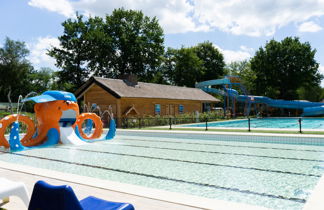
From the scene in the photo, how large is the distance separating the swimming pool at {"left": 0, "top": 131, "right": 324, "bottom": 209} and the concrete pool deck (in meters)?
0.87

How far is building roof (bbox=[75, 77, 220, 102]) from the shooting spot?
24.0 meters

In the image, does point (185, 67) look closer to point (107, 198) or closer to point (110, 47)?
point (110, 47)

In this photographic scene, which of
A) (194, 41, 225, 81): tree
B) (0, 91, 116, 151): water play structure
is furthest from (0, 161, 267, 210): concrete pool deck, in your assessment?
(194, 41, 225, 81): tree

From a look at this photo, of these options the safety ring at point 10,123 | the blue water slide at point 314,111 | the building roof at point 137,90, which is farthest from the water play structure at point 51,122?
the blue water slide at point 314,111

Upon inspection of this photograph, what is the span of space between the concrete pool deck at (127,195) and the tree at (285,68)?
44328 mm

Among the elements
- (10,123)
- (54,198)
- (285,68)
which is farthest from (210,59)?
(54,198)

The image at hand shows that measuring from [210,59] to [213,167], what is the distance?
49.7m

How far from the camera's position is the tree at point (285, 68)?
42938mm

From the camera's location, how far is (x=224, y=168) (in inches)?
290

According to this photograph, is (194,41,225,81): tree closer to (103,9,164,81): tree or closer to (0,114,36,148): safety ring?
(103,9,164,81): tree

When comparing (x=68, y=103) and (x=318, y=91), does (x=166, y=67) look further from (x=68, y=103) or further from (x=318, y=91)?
(x=68, y=103)

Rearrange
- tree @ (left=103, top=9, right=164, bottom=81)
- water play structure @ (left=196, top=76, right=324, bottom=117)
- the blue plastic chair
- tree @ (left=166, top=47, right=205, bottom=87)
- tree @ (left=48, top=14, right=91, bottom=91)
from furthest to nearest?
tree @ (left=166, top=47, right=205, bottom=87), tree @ (left=103, top=9, right=164, bottom=81), tree @ (left=48, top=14, right=91, bottom=91), water play structure @ (left=196, top=76, right=324, bottom=117), the blue plastic chair

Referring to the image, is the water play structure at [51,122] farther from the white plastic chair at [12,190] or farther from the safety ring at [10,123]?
the white plastic chair at [12,190]

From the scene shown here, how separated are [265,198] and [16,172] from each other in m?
5.62
